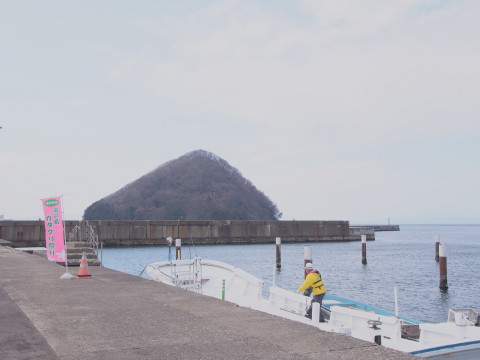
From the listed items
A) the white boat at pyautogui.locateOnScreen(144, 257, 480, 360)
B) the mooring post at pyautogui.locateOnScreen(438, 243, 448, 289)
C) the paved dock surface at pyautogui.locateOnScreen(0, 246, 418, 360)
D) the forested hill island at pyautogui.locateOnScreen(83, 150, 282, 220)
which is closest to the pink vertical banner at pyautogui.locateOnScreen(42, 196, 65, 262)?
the paved dock surface at pyautogui.locateOnScreen(0, 246, 418, 360)

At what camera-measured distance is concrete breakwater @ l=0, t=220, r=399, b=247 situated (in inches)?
2532

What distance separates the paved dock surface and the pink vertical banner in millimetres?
3461

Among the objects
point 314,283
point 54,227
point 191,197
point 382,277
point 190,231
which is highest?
point 191,197

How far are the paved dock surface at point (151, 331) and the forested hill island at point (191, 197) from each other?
5639 inches

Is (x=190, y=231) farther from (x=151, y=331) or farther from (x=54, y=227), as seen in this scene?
(x=151, y=331)

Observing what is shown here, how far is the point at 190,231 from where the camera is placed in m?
75.7

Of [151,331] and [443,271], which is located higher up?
[151,331]

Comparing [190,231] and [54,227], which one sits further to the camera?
[190,231]

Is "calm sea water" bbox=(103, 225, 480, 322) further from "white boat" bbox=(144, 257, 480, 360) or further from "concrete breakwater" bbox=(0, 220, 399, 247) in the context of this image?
"concrete breakwater" bbox=(0, 220, 399, 247)

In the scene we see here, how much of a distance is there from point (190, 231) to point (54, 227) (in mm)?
60271

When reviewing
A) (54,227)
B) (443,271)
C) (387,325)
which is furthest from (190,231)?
(387,325)

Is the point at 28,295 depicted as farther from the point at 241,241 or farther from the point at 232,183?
the point at 232,183

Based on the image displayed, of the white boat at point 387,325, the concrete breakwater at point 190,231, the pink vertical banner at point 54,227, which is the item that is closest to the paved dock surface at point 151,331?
the white boat at point 387,325

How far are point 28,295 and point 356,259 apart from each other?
150ft
